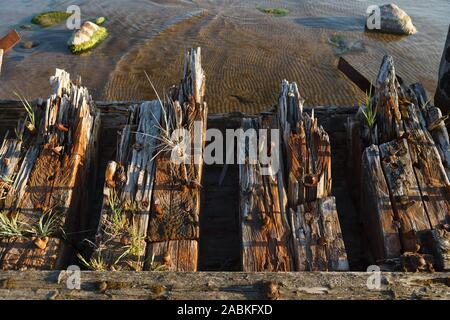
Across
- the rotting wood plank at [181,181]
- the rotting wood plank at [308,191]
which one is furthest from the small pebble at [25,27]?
the rotting wood plank at [308,191]

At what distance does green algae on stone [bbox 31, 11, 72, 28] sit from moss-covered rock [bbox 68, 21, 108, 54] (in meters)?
1.81

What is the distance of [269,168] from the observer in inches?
171

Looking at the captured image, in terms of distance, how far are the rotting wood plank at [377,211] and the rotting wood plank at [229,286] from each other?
1.51ft

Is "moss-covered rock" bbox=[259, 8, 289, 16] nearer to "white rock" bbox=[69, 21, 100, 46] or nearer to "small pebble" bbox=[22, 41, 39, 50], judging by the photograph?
"white rock" bbox=[69, 21, 100, 46]

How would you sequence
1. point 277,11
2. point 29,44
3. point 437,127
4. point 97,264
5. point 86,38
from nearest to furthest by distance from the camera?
1. point 97,264
2. point 437,127
3. point 86,38
4. point 29,44
5. point 277,11

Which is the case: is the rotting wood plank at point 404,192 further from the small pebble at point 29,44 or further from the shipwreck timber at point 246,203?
the small pebble at point 29,44

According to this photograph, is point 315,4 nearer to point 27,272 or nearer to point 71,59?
point 71,59

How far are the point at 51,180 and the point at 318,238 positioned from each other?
2757mm

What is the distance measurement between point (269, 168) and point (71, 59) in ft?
30.3

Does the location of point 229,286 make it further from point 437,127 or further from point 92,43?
point 92,43

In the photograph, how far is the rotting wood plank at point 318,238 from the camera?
140 inches

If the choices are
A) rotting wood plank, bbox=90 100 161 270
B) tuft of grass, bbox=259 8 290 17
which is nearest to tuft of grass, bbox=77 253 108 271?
rotting wood plank, bbox=90 100 161 270

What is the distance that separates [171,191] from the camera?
13.8 ft

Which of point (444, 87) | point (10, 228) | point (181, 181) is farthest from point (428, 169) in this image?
point (10, 228)
